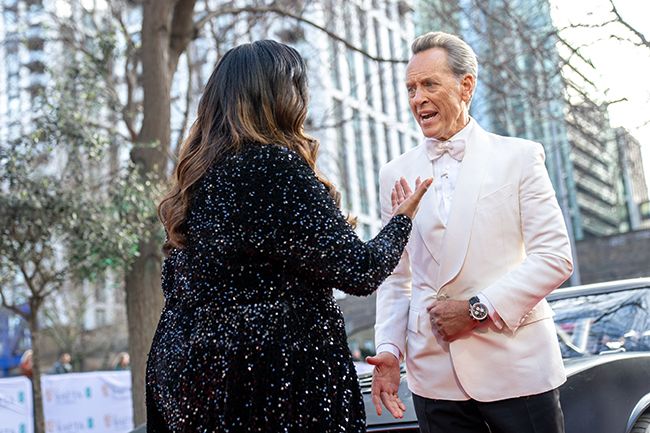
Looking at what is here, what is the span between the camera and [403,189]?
9.91ft

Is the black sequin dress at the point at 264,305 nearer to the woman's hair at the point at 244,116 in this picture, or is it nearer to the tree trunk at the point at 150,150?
the woman's hair at the point at 244,116

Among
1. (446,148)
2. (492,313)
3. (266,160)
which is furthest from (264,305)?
(446,148)

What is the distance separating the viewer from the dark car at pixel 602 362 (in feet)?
12.9

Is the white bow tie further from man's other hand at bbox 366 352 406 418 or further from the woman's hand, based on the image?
man's other hand at bbox 366 352 406 418

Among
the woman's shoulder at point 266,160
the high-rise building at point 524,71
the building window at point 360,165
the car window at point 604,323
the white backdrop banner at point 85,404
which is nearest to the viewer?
the woman's shoulder at point 266,160

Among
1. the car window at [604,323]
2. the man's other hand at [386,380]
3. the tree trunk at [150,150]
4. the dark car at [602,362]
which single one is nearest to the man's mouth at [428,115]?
the man's other hand at [386,380]

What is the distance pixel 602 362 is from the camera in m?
4.14

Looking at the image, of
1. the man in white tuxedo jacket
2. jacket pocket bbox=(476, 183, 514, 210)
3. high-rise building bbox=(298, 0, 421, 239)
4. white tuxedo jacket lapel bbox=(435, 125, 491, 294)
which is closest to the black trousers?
the man in white tuxedo jacket

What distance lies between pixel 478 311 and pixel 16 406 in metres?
11.1

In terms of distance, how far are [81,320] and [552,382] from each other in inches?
1351

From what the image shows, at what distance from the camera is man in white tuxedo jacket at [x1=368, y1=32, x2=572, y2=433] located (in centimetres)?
295

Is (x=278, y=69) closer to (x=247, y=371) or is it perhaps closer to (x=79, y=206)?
(x=247, y=371)

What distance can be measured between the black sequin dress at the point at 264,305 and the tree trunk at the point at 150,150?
779 cm

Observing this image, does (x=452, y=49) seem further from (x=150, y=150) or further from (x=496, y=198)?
(x=150, y=150)
